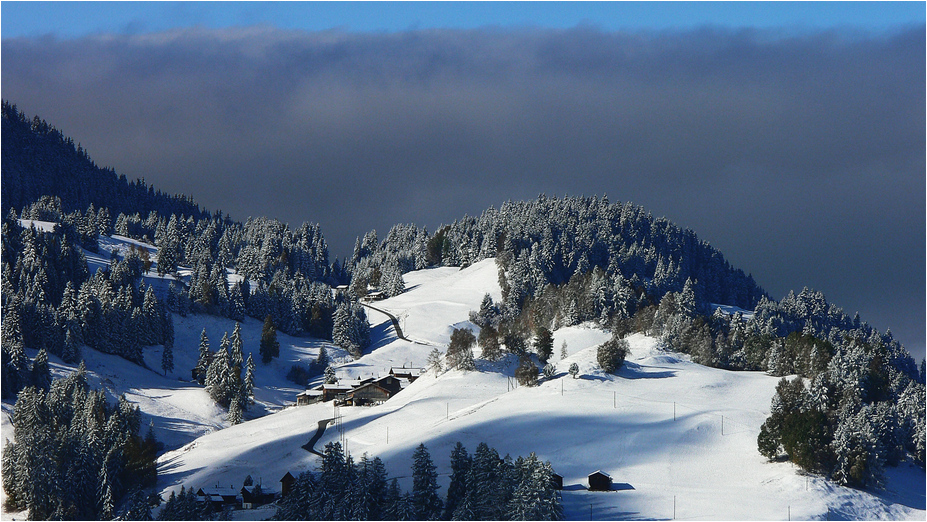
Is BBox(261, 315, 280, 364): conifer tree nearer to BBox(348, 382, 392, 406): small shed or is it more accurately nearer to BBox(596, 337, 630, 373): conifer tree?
BBox(348, 382, 392, 406): small shed

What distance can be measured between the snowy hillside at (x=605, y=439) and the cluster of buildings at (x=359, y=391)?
7.79 feet

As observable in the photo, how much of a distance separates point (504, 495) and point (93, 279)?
4035 inches

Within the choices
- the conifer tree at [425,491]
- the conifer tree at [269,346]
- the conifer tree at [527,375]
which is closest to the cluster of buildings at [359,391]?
the conifer tree at [269,346]

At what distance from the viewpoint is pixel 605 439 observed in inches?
4097

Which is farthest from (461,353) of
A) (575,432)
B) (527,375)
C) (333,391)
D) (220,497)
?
(220,497)

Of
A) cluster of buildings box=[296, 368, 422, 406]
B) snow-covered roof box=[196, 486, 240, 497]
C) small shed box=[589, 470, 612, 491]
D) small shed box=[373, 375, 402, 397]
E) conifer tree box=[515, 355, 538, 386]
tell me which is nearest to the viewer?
small shed box=[589, 470, 612, 491]

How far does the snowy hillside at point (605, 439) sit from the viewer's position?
89875 millimetres

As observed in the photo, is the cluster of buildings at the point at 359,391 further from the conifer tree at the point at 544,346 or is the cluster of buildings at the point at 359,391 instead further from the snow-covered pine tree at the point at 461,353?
the conifer tree at the point at 544,346

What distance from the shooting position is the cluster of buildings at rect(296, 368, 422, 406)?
130 metres

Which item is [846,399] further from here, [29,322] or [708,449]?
[29,322]

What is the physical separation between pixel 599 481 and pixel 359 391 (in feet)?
151

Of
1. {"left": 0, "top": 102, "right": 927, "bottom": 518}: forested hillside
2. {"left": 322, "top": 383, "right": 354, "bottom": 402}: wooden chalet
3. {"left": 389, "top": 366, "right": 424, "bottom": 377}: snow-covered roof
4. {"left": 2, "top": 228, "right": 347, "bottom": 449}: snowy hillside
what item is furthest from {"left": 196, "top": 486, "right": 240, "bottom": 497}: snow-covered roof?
{"left": 389, "top": 366, "right": 424, "bottom": 377}: snow-covered roof

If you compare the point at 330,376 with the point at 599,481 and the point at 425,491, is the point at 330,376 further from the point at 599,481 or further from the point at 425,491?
the point at 425,491

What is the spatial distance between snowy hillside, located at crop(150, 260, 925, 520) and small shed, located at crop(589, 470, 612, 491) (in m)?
0.82
